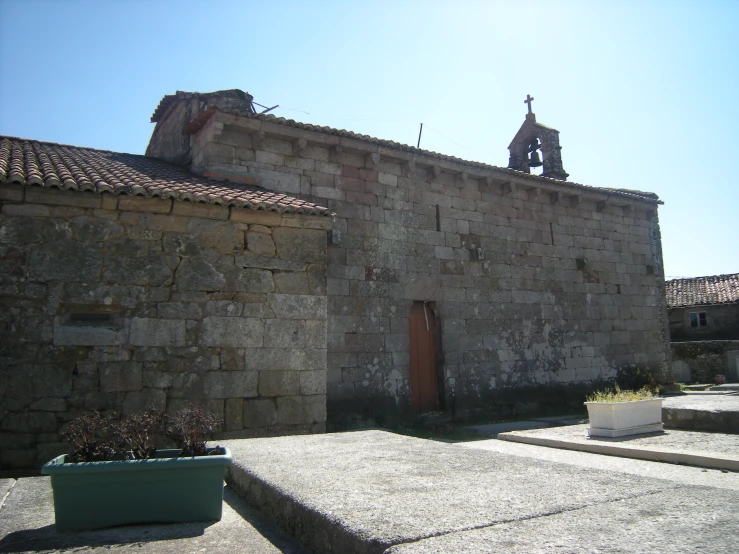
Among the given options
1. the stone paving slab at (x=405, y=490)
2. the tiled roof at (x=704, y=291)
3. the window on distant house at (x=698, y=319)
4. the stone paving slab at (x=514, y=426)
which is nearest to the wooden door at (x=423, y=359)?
the stone paving slab at (x=514, y=426)

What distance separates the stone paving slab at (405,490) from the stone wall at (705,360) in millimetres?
→ 19923

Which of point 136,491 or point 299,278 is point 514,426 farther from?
point 136,491

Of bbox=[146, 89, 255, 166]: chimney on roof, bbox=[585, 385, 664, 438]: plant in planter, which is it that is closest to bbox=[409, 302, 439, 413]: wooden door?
bbox=[585, 385, 664, 438]: plant in planter

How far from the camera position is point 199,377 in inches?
253

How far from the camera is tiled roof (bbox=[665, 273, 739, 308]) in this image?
27.5 metres

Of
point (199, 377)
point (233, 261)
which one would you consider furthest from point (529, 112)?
point (199, 377)

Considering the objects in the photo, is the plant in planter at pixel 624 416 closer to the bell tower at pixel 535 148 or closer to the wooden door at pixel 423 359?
the wooden door at pixel 423 359

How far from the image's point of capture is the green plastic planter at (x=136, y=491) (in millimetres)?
2846

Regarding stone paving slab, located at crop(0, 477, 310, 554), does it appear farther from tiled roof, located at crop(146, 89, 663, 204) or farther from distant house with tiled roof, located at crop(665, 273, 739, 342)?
distant house with tiled roof, located at crop(665, 273, 739, 342)

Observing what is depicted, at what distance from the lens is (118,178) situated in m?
6.94

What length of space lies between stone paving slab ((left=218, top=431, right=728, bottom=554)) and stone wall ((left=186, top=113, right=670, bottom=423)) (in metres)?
5.07

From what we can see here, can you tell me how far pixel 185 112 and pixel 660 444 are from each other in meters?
9.66

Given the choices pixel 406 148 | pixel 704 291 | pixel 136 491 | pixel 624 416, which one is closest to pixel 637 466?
pixel 624 416

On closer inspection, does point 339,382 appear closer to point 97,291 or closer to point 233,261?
point 233,261
